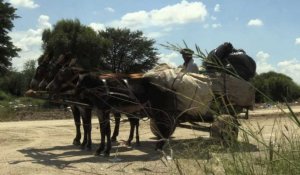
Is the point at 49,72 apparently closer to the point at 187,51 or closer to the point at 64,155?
the point at 64,155

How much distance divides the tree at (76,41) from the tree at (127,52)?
112 cm

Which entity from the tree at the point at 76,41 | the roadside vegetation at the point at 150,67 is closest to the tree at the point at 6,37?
the roadside vegetation at the point at 150,67

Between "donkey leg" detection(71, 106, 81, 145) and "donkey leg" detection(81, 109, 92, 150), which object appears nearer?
"donkey leg" detection(81, 109, 92, 150)

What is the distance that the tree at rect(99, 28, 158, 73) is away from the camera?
136ft

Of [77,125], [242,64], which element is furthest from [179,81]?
[77,125]

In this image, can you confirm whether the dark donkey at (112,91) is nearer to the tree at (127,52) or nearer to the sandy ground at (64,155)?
the sandy ground at (64,155)

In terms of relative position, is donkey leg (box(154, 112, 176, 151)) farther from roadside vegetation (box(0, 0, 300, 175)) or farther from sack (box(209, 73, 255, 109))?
sack (box(209, 73, 255, 109))

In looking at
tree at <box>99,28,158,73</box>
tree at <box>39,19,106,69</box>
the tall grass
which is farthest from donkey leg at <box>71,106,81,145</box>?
tree at <box>39,19,106,69</box>

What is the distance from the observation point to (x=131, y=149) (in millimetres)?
11250

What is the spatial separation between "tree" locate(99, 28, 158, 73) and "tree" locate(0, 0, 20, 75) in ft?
25.6

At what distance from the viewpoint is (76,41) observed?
4581 cm

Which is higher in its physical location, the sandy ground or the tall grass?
the tall grass

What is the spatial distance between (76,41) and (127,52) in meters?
4.86

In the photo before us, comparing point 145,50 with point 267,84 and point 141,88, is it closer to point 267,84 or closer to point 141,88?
point 141,88
